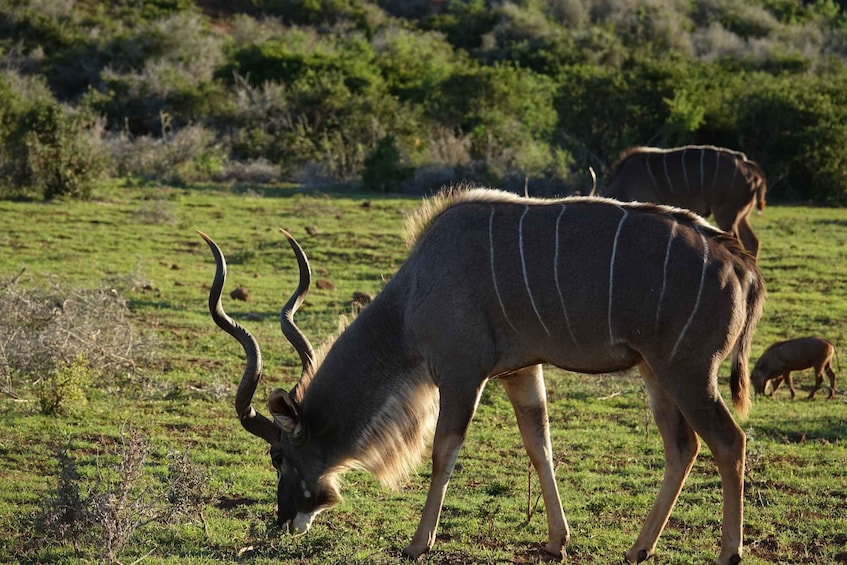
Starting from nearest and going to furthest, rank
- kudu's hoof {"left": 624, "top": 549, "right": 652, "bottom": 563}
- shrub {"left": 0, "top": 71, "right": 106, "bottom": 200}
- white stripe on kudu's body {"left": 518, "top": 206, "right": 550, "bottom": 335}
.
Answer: white stripe on kudu's body {"left": 518, "top": 206, "right": 550, "bottom": 335} < kudu's hoof {"left": 624, "top": 549, "right": 652, "bottom": 563} < shrub {"left": 0, "top": 71, "right": 106, "bottom": 200}

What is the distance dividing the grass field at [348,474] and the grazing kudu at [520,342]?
0.34 meters

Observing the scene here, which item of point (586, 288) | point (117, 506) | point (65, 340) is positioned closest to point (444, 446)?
point (586, 288)

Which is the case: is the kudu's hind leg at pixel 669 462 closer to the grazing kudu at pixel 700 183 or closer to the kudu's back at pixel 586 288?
the kudu's back at pixel 586 288

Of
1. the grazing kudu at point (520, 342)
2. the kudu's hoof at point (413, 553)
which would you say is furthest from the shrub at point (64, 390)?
the kudu's hoof at point (413, 553)

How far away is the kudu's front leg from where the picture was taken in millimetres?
4785

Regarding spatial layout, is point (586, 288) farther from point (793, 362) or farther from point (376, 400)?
point (793, 362)

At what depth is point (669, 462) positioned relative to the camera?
491cm

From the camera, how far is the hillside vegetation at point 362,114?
58.9ft

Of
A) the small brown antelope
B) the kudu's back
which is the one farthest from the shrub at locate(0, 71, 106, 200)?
the kudu's back

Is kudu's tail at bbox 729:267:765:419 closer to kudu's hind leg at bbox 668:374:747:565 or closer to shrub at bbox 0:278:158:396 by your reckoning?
kudu's hind leg at bbox 668:374:747:565

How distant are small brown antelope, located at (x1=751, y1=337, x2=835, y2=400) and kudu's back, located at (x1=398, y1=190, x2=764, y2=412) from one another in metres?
3.66

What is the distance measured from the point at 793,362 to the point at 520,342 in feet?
13.6

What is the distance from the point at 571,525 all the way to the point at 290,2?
34137 mm

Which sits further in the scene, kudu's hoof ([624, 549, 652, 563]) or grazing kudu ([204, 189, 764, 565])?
kudu's hoof ([624, 549, 652, 563])
